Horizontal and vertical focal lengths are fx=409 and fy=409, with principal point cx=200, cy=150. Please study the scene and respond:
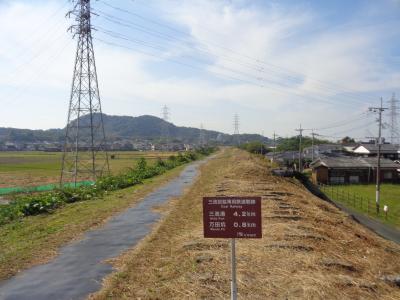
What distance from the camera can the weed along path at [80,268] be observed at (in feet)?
25.6

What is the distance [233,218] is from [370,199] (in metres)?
35.6

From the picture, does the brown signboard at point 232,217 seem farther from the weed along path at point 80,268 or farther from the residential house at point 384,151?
the residential house at point 384,151

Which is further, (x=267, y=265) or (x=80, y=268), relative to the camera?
(x=80, y=268)

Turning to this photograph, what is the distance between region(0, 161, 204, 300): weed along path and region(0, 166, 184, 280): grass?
0.41m

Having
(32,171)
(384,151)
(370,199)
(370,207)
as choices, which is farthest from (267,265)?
(384,151)

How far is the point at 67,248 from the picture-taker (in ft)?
36.0

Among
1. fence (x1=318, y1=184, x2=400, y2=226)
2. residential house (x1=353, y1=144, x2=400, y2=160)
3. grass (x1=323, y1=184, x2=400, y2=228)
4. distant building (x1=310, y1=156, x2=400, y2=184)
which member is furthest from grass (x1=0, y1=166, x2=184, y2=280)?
residential house (x1=353, y1=144, x2=400, y2=160)

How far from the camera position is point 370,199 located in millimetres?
37938

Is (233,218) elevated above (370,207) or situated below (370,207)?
above

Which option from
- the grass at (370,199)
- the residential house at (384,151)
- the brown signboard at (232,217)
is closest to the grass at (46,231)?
the brown signboard at (232,217)

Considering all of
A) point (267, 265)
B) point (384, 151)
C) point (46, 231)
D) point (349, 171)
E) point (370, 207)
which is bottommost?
point (370, 207)

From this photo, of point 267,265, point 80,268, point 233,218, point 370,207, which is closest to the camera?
point 233,218

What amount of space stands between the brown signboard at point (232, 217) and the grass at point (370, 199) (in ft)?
79.6

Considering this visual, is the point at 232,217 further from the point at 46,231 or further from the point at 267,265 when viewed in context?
the point at 46,231
